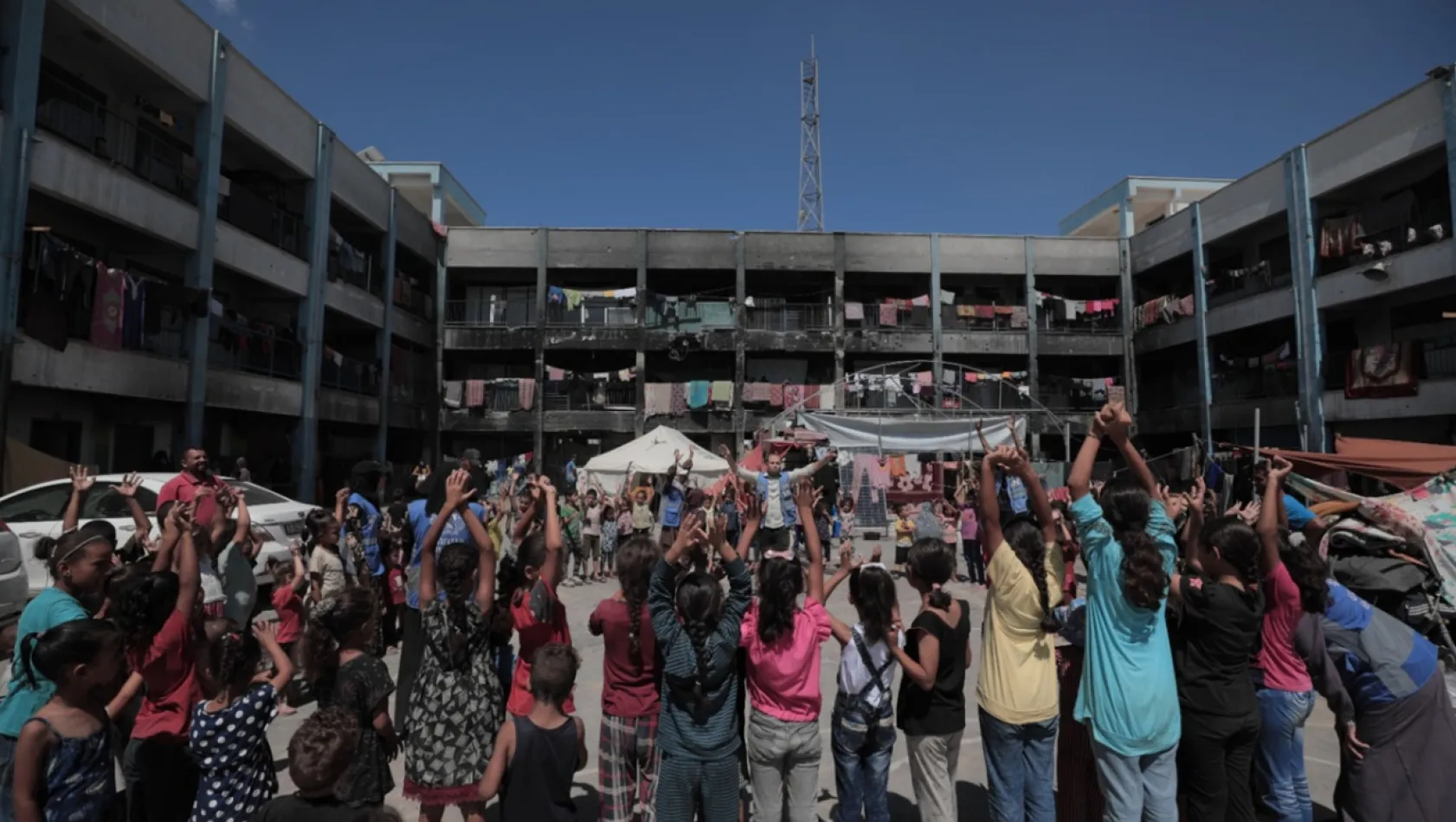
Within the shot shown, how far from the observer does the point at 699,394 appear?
28125 millimetres

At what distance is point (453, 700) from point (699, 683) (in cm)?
108

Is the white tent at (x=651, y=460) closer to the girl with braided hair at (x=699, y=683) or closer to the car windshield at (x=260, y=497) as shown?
the car windshield at (x=260, y=497)

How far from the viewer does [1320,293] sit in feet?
68.5

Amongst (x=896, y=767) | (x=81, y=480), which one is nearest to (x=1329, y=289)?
(x=896, y=767)

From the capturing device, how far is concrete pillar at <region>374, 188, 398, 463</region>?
24.6m

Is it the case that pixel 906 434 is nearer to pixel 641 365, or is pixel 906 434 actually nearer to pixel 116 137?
pixel 641 365

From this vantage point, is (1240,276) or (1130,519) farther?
(1240,276)

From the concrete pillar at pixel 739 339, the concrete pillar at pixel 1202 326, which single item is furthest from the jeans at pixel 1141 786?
the concrete pillar at pixel 1202 326

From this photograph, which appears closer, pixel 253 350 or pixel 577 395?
pixel 253 350

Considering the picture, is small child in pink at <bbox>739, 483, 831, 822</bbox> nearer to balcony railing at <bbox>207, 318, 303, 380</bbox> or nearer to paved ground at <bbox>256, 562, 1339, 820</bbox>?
paved ground at <bbox>256, 562, 1339, 820</bbox>

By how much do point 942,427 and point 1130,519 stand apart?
12800 mm

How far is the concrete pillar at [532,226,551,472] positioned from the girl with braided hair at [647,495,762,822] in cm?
2542

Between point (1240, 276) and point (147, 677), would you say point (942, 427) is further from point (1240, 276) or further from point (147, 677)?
point (1240, 276)

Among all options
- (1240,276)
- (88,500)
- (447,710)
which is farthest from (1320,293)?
(88,500)
